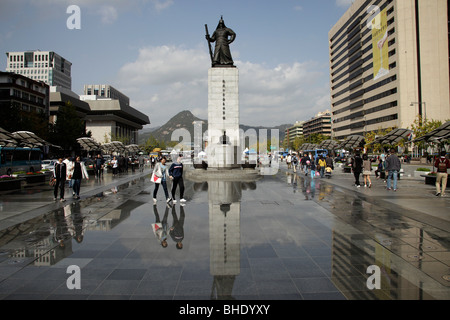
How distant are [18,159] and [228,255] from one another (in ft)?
112

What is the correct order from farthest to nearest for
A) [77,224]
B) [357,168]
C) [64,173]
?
[357,168] → [64,173] → [77,224]

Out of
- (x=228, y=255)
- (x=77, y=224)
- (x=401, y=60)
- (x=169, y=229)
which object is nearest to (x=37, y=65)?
(x=401, y=60)

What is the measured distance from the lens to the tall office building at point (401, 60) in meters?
69.4

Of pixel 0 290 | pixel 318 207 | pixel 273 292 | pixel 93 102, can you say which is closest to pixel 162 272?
pixel 273 292

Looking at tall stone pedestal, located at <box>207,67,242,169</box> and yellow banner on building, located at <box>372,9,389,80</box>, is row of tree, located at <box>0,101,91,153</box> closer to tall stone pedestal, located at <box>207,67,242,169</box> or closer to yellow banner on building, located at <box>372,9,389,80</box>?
tall stone pedestal, located at <box>207,67,242,169</box>

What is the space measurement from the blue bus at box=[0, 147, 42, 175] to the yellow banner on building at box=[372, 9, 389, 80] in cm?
7632

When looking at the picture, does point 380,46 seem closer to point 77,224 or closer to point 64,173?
point 64,173

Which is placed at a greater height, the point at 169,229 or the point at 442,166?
the point at 442,166

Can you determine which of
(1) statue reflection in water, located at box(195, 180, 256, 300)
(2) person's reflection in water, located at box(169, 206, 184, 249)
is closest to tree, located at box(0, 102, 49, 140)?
(2) person's reflection in water, located at box(169, 206, 184, 249)

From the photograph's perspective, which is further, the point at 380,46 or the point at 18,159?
the point at 380,46

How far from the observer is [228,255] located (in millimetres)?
5828

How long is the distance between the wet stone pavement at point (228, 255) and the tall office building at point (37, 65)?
166 m

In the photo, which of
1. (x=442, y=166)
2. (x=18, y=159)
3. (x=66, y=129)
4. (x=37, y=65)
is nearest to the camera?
(x=442, y=166)

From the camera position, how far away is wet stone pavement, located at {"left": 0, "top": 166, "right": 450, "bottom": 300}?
4363 millimetres
